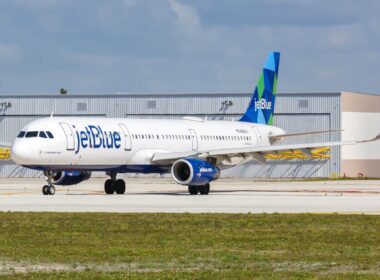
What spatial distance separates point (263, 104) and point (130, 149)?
15.4 m

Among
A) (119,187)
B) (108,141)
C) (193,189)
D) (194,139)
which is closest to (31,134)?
(108,141)

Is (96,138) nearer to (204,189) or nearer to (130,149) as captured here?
(130,149)

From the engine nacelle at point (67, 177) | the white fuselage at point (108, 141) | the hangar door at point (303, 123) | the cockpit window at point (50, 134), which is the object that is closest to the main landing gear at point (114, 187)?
the engine nacelle at point (67, 177)

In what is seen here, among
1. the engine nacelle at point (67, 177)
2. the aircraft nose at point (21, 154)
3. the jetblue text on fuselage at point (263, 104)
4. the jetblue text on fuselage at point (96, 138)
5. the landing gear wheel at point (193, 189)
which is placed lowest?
the landing gear wheel at point (193, 189)

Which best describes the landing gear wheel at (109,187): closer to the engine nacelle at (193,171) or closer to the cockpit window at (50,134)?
the engine nacelle at (193,171)

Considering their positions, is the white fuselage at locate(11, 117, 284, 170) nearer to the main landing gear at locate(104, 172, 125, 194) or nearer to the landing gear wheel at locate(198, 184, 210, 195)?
the main landing gear at locate(104, 172, 125, 194)

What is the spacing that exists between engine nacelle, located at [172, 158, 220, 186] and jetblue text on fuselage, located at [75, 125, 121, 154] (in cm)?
320

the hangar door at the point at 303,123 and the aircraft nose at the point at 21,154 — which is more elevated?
the hangar door at the point at 303,123

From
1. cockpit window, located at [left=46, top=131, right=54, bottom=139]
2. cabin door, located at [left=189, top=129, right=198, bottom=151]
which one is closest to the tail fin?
cabin door, located at [left=189, top=129, right=198, bottom=151]

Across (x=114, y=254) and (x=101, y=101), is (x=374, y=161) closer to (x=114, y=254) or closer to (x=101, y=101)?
(x=101, y=101)

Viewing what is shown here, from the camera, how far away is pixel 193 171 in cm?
5066

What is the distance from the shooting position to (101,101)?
103m

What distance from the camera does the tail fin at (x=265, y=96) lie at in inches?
2596

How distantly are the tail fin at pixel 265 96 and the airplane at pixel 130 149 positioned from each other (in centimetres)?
347
